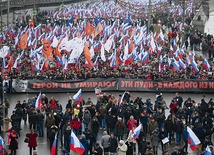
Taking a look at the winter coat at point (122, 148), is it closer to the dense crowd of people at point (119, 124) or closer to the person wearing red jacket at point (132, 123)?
the dense crowd of people at point (119, 124)

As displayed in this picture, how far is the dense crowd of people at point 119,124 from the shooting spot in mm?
23953

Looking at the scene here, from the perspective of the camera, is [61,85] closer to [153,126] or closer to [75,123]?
[75,123]

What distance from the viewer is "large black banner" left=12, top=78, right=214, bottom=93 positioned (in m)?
36.8

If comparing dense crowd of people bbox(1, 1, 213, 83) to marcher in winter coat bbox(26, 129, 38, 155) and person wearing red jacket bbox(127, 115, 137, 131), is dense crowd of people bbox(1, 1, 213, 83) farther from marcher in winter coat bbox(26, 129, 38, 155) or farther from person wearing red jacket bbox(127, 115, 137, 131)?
marcher in winter coat bbox(26, 129, 38, 155)

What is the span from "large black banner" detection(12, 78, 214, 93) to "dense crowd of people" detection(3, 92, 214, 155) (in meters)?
6.53

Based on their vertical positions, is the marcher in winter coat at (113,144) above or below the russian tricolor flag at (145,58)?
below

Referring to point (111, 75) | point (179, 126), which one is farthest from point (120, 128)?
point (111, 75)

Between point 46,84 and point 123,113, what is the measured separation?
9999 mm

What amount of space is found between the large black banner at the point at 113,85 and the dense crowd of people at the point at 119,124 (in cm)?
653

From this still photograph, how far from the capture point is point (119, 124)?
25.6m

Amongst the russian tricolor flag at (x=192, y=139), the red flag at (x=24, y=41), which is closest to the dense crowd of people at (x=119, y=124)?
the russian tricolor flag at (x=192, y=139)

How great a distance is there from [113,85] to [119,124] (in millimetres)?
11608

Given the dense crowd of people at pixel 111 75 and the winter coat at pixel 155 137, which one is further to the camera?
the dense crowd of people at pixel 111 75

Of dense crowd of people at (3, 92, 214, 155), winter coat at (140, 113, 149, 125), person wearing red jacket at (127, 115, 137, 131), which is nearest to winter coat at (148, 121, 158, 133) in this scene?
dense crowd of people at (3, 92, 214, 155)
